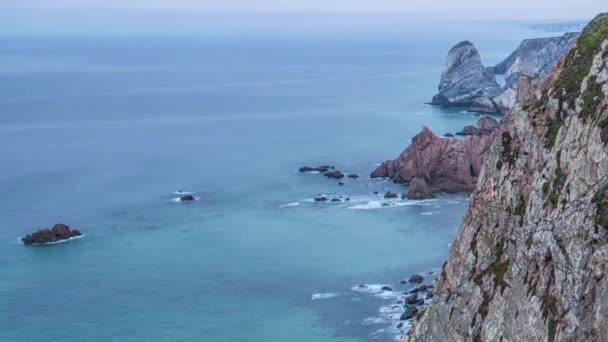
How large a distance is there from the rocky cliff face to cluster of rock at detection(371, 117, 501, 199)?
195ft

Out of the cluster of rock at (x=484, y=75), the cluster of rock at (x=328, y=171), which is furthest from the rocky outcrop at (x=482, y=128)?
the cluster of rock at (x=328, y=171)

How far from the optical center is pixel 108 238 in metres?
77.9

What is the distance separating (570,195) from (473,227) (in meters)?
6.32

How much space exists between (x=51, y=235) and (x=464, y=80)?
96534mm

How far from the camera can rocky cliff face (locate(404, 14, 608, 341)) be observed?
22719mm

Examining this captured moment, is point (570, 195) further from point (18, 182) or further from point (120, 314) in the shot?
point (18, 182)

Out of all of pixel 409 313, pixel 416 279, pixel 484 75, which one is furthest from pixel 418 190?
pixel 484 75

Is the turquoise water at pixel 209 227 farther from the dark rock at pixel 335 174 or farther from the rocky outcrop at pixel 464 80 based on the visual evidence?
the rocky outcrop at pixel 464 80

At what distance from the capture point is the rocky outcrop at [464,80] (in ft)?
510

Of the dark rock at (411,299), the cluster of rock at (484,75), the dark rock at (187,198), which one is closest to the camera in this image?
the dark rock at (411,299)

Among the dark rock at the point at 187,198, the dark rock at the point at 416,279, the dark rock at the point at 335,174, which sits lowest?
the dark rock at the point at 416,279

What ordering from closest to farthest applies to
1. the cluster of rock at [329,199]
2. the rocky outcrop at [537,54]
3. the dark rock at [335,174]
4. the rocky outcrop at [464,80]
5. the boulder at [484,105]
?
the cluster of rock at [329,199] < the dark rock at [335,174] < the boulder at [484,105] < the rocky outcrop at [464,80] < the rocky outcrop at [537,54]

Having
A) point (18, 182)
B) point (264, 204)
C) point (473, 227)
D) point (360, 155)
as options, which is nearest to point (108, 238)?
point (264, 204)

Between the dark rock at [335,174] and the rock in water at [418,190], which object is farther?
the dark rock at [335,174]
